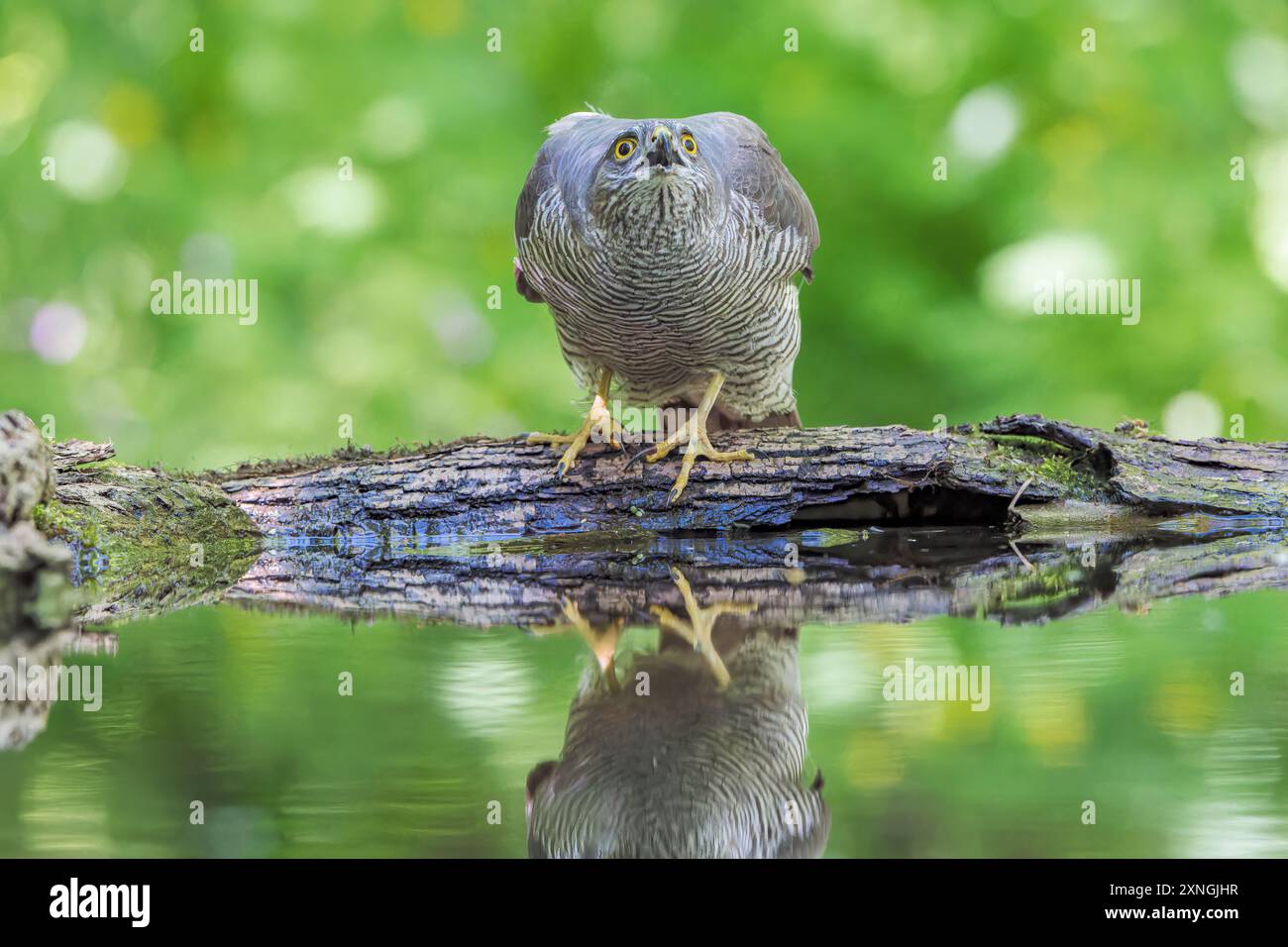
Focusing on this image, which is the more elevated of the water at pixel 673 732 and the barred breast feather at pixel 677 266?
the barred breast feather at pixel 677 266

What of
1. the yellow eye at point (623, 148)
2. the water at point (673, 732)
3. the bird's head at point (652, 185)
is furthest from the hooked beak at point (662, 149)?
the water at point (673, 732)

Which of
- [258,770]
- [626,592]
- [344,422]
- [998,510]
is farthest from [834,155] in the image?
[258,770]

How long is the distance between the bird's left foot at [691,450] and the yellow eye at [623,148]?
3.38 ft

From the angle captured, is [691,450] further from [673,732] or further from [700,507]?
[673,732]

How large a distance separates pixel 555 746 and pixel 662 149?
7.67 ft

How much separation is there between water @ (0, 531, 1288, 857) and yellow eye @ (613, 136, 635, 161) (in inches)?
56.7

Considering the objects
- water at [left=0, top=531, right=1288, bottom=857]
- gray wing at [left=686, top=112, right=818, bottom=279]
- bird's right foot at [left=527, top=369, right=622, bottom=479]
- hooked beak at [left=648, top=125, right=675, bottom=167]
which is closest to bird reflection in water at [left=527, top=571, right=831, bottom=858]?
water at [left=0, top=531, right=1288, bottom=857]

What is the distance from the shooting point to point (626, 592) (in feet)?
10.9

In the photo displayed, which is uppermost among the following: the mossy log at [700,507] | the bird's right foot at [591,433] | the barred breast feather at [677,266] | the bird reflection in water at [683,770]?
the barred breast feather at [677,266]

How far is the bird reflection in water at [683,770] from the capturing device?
1.60 metres

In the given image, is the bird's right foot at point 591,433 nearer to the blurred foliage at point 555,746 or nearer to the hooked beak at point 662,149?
the hooked beak at point 662,149

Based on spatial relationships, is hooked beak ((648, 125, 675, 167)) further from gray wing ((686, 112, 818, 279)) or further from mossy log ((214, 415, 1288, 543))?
mossy log ((214, 415, 1288, 543))

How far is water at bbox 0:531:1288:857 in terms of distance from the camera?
5.03 feet

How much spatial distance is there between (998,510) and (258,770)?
132 inches
